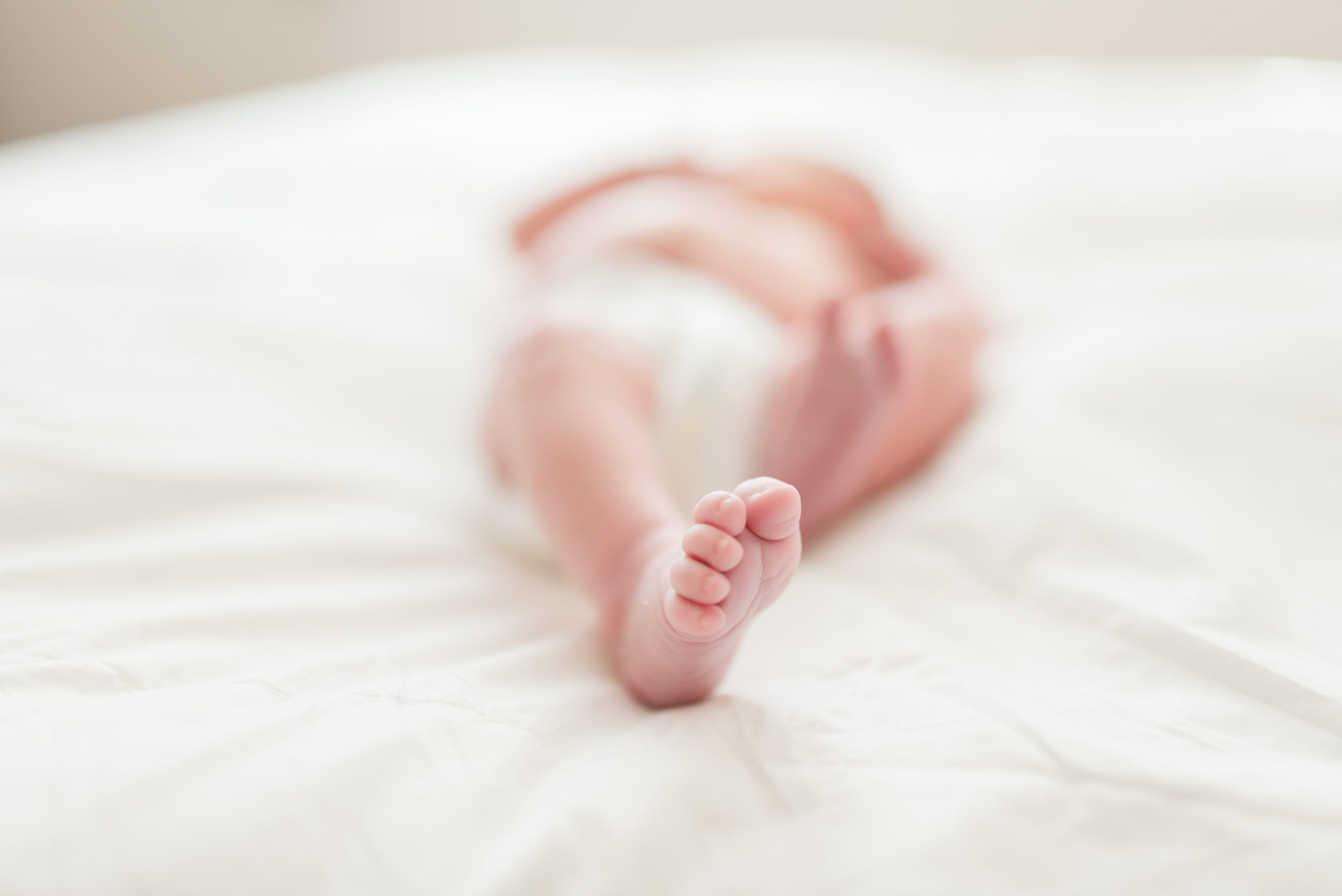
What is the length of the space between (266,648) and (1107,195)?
1.03 m

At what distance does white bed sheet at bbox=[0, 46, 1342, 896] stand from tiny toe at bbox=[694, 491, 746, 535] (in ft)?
0.31

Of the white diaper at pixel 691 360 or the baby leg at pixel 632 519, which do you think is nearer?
the baby leg at pixel 632 519

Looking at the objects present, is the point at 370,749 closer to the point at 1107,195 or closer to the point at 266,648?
the point at 266,648

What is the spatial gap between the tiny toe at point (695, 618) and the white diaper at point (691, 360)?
0.24 meters

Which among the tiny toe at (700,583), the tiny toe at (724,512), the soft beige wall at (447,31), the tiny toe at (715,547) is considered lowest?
the tiny toe at (700,583)

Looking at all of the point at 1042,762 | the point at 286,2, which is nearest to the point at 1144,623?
the point at 1042,762

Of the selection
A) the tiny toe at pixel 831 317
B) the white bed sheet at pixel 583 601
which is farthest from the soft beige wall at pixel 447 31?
the tiny toe at pixel 831 317

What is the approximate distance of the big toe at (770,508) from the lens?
419mm

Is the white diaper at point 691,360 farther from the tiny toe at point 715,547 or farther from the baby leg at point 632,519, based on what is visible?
the tiny toe at point 715,547

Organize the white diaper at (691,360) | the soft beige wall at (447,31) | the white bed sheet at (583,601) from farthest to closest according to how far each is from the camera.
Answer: the soft beige wall at (447,31)
the white diaper at (691,360)
the white bed sheet at (583,601)

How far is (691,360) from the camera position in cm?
71

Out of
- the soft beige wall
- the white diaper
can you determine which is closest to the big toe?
the white diaper

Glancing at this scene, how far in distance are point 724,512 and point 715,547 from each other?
0.05 ft

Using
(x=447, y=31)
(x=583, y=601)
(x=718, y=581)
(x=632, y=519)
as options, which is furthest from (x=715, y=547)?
(x=447, y=31)
